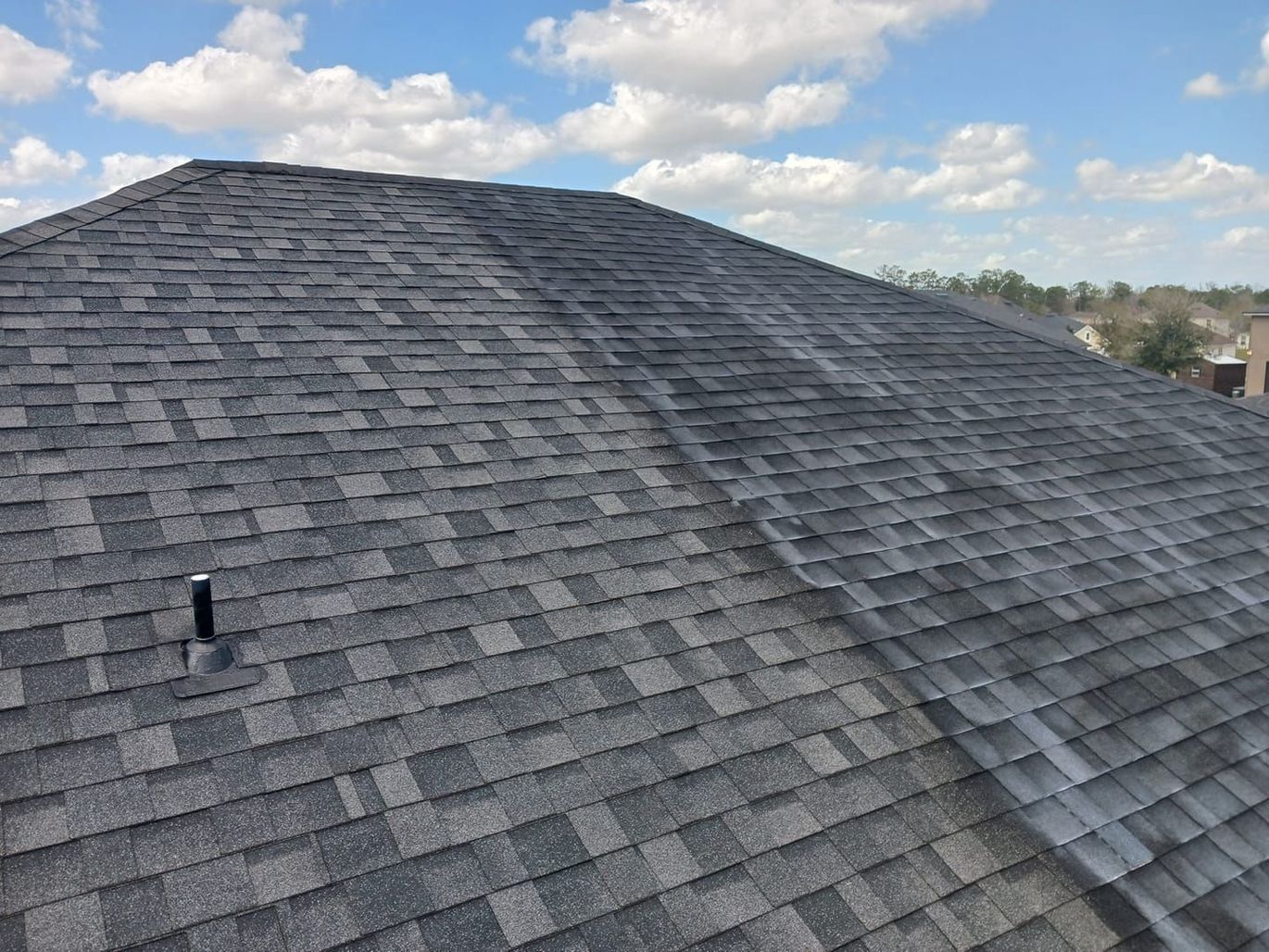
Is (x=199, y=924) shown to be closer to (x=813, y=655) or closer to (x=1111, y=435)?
(x=813, y=655)

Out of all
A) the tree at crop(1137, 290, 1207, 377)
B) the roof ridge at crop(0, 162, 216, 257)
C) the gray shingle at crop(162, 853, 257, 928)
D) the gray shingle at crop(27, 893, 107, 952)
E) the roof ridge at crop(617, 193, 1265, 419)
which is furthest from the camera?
the tree at crop(1137, 290, 1207, 377)

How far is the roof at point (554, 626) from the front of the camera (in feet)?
11.1

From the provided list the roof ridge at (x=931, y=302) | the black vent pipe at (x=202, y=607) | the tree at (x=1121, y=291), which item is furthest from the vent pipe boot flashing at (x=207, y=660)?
the tree at (x=1121, y=291)

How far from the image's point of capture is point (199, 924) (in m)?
2.98

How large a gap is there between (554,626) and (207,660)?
5.35 feet

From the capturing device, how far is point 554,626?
463 centimetres

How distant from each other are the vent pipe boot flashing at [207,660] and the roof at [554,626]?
8 centimetres

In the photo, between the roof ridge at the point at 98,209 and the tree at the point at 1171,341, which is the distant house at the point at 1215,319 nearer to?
the tree at the point at 1171,341

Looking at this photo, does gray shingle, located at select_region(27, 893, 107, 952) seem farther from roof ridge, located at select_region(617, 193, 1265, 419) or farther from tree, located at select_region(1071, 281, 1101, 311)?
tree, located at select_region(1071, 281, 1101, 311)

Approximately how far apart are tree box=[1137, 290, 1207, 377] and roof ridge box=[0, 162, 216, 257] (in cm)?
5031

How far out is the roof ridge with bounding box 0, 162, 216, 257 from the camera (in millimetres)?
6668

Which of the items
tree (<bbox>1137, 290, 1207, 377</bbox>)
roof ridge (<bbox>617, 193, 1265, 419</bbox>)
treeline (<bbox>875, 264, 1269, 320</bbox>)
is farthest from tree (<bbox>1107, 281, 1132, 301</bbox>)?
roof ridge (<bbox>617, 193, 1265, 419</bbox>)

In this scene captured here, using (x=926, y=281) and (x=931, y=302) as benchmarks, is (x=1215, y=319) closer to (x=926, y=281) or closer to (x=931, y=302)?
(x=926, y=281)

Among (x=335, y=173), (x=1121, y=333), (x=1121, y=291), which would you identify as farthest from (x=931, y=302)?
(x=1121, y=291)
